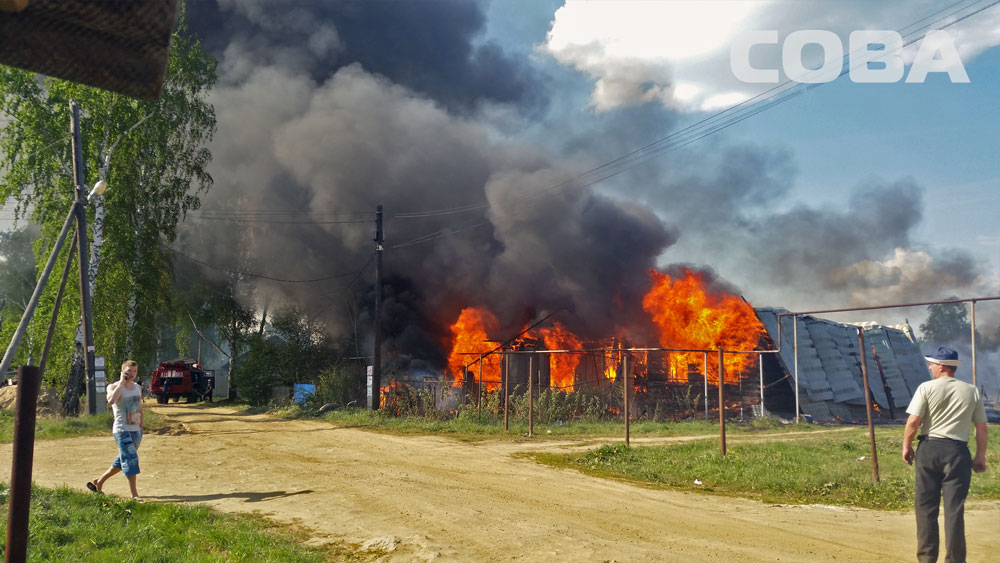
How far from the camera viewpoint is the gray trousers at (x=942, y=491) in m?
5.14

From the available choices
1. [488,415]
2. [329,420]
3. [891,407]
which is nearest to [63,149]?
[329,420]

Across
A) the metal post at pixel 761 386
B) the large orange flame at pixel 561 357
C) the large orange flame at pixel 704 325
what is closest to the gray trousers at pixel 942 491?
the large orange flame at pixel 561 357

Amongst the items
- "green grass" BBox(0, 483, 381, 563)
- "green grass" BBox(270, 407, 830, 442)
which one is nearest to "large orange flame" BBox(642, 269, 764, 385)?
"green grass" BBox(270, 407, 830, 442)

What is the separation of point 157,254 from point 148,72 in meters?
23.4

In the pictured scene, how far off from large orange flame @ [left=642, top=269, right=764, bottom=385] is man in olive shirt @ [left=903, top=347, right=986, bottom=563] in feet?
62.1

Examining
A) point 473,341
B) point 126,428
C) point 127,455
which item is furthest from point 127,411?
point 473,341

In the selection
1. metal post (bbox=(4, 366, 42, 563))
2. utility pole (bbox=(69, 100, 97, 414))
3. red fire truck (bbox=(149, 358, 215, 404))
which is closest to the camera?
metal post (bbox=(4, 366, 42, 563))

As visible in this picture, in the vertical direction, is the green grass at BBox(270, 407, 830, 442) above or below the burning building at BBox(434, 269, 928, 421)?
below

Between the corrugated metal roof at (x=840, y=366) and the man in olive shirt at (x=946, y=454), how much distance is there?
66.6 ft

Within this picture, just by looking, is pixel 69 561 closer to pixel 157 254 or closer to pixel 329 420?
pixel 329 420

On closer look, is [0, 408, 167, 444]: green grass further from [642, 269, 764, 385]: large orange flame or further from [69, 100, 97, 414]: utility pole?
[642, 269, 764, 385]: large orange flame

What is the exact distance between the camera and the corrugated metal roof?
81.4ft

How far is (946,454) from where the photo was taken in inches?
205

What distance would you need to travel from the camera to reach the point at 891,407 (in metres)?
27.3
